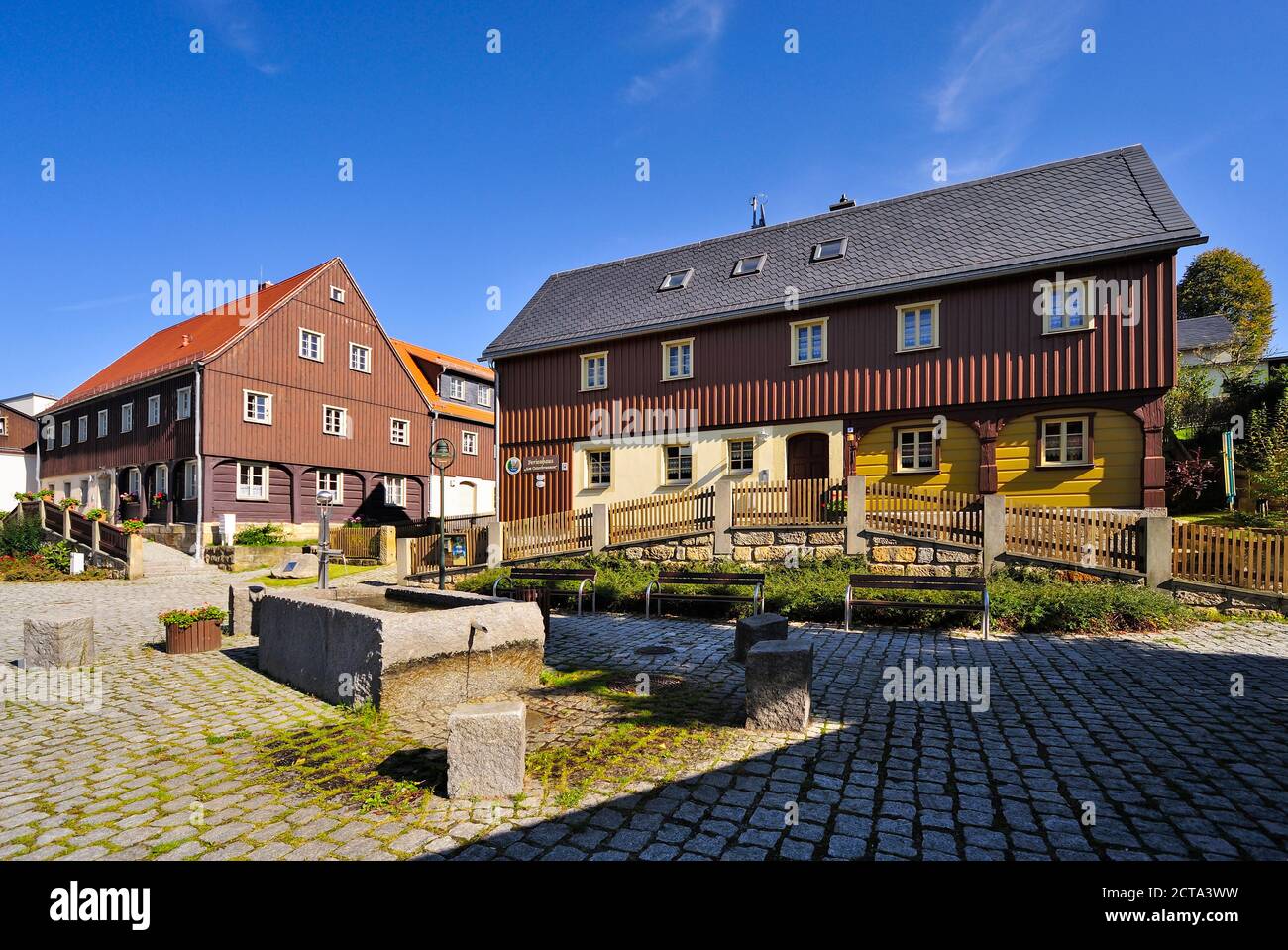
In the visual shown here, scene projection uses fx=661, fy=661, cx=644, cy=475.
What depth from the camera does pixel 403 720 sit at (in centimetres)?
584

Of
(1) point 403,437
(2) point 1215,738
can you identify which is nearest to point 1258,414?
(2) point 1215,738

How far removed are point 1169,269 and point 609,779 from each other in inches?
699

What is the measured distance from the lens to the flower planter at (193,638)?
30.2 ft

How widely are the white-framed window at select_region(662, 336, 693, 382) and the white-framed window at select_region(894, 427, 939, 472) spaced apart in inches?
262

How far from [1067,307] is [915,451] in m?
4.94

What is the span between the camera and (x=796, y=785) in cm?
440

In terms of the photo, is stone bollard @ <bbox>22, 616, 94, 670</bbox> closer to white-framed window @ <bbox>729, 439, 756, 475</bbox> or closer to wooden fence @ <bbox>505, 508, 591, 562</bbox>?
wooden fence @ <bbox>505, 508, 591, 562</bbox>

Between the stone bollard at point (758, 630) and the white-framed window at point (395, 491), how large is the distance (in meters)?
25.8

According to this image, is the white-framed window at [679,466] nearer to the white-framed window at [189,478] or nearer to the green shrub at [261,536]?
the green shrub at [261,536]

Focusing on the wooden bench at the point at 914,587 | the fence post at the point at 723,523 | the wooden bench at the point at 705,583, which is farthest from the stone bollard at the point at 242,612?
the fence post at the point at 723,523

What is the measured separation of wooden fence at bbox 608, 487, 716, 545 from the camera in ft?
54.5

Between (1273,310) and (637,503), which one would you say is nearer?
(637,503)

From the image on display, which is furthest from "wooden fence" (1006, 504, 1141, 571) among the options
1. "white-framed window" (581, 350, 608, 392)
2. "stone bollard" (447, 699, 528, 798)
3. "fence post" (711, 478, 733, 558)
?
"white-framed window" (581, 350, 608, 392)
